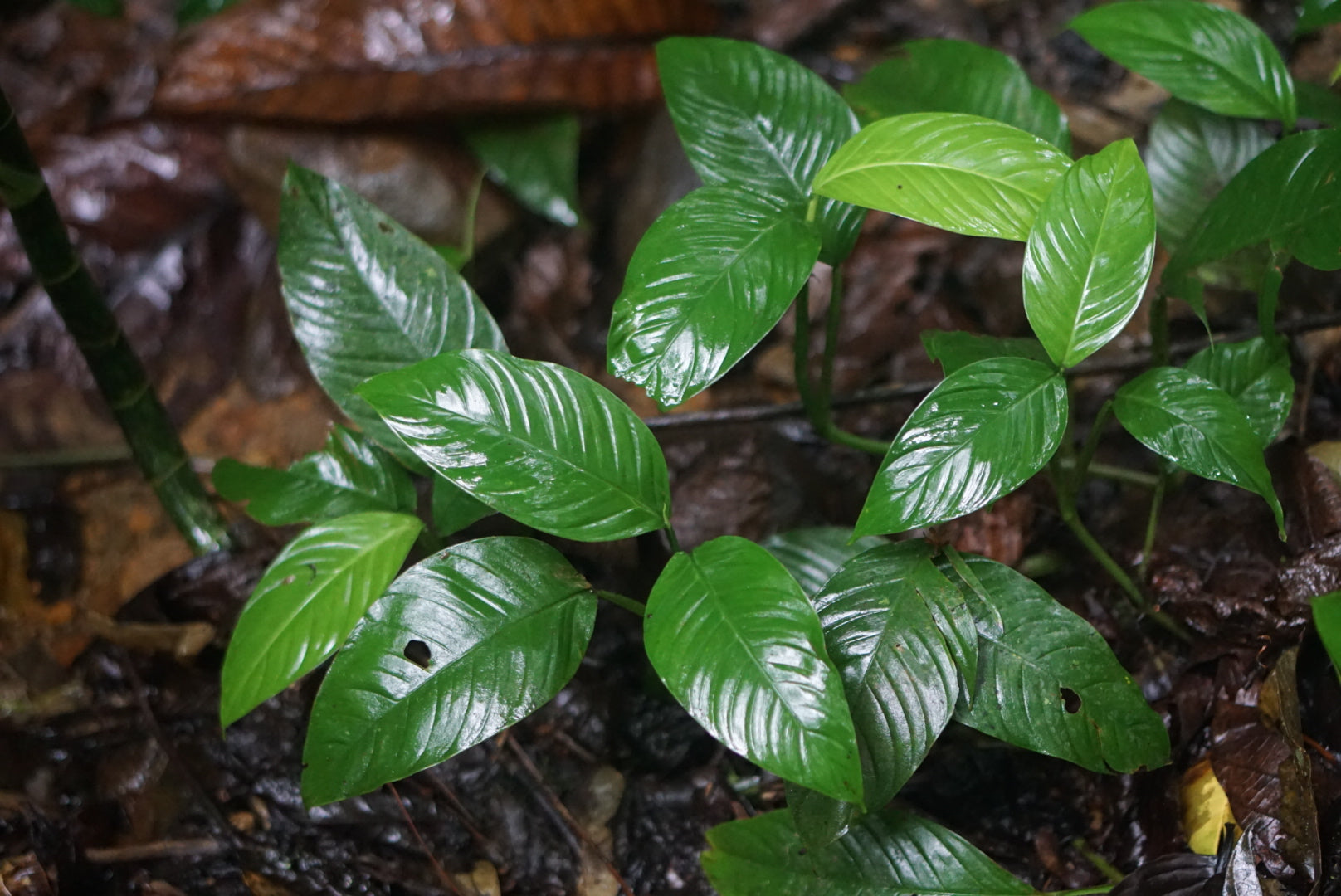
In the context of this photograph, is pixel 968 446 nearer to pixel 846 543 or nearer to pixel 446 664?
pixel 846 543

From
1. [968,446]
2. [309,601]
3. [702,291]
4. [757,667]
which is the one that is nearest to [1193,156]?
[968,446]

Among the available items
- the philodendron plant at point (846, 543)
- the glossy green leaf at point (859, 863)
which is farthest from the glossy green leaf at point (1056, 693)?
the glossy green leaf at point (859, 863)

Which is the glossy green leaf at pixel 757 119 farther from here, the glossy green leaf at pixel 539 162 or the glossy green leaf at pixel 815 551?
the glossy green leaf at pixel 539 162

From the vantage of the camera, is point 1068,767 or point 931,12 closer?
point 1068,767

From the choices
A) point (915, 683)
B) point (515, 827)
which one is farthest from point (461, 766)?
point (915, 683)

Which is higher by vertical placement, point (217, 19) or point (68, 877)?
point (217, 19)

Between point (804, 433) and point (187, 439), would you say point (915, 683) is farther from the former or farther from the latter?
point (187, 439)

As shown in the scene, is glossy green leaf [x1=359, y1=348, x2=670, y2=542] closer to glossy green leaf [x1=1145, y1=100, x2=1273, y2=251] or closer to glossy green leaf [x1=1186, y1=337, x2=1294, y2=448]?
glossy green leaf [x1=1186, y1=337, x2=1294, y2=448]
